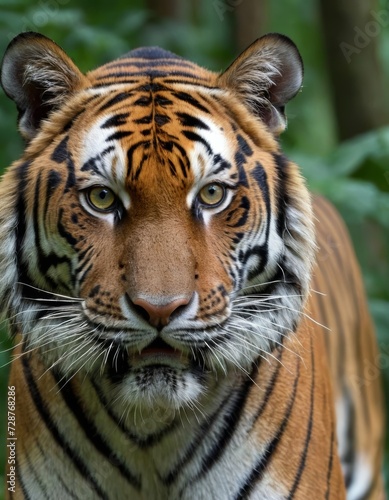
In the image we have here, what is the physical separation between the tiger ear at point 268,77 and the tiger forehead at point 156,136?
5.3 inches

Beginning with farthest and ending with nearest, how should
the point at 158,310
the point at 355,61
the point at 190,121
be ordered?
the point at 355,61
the point at 190,121
the point at 158,310

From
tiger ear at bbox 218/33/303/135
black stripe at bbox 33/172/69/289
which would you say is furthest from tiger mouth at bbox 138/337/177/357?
tiger ear at bbox 218/33/303/135

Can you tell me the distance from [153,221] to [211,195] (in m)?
0.22

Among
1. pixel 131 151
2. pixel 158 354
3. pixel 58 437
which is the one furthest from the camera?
pixel 58 437

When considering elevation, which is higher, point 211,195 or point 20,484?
point 211,195

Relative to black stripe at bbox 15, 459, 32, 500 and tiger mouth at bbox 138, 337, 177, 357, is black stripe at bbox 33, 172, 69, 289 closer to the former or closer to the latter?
tiger mouth at bbox 138, 337, 177, 357

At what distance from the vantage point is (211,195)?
2.88m

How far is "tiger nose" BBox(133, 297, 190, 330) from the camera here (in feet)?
8.49

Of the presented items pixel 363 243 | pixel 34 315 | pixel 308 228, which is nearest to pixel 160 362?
pixel 34 315

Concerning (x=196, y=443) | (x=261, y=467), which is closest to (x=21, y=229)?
(x=196, y=443)

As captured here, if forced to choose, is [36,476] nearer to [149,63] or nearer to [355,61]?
[149,63]

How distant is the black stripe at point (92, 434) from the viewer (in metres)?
3.12

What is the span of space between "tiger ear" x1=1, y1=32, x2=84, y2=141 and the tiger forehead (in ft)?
0.44

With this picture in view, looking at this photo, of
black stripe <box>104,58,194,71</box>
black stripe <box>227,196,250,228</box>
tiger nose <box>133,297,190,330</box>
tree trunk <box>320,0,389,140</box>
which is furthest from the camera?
tree trunk <box>320,0,389,140</box>
